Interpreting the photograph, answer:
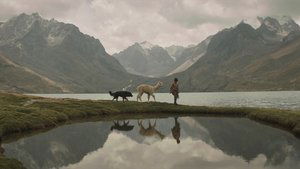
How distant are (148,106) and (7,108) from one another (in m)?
26.5

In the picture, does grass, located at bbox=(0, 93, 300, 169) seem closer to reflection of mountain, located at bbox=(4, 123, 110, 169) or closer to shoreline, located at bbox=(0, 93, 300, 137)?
shoreline, located at bbox=(0, 93, 300, 137)

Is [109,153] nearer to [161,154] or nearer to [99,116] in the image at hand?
[161,154]

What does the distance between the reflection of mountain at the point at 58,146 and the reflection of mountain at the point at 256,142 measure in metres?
11.4

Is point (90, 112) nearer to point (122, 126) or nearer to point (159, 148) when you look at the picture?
point (122, 126)

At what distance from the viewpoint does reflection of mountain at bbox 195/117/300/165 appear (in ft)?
84.3

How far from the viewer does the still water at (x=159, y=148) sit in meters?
23.1

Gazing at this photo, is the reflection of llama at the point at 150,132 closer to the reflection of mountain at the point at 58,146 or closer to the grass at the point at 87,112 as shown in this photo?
the reflection of mountain at the point at 58,146

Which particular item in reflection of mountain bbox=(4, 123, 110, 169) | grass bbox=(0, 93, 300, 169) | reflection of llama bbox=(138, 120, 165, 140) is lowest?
reflection of mountain bbox=(4, 123, 110, 169)

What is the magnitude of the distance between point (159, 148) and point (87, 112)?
33613mm

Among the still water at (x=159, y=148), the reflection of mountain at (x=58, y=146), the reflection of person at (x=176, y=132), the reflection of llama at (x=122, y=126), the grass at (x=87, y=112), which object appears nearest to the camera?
the still water at (x=159, y=148)

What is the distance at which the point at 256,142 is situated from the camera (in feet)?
104

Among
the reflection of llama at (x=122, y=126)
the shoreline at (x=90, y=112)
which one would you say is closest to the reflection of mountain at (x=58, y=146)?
the reflection of llama at (x=122, y=126)

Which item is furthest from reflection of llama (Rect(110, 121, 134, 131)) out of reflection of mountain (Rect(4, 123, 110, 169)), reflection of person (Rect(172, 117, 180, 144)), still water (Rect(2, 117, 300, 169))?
reflection of person (Rect(172, 117, 180, 144))

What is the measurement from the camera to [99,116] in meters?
59.7
